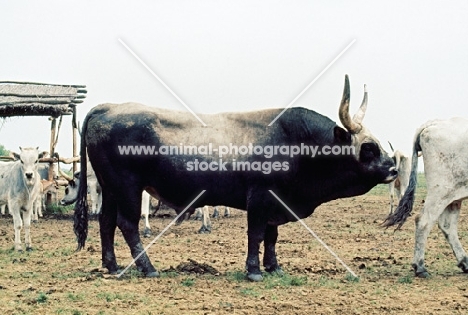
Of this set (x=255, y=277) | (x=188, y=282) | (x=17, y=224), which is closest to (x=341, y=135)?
(x=255, y=277)

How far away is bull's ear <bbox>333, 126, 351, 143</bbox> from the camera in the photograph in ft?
29.4

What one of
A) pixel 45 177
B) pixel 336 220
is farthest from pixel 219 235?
pixel 45 177

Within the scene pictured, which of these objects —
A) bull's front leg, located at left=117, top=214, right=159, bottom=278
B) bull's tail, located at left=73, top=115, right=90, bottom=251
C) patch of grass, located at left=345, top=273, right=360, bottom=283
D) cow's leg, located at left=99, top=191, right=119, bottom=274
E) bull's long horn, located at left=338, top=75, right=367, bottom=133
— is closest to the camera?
bull's long horn, located at left=338, top=75, right=367, bottom=133

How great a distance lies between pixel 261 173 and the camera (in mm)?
9039

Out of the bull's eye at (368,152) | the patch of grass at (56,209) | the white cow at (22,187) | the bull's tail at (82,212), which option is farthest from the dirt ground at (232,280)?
the patch of grass at (56,209)

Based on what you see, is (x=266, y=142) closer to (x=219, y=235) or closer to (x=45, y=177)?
(x=219, y=235)

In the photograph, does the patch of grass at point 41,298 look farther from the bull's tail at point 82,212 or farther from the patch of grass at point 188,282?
the bull's tail at point 82,212

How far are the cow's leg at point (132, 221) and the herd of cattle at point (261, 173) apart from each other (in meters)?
0.01

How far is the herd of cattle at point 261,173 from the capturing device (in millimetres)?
9039

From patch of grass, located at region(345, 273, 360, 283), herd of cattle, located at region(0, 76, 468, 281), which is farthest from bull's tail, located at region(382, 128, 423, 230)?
patch of grass, located at region(345, 273, 360, 283)

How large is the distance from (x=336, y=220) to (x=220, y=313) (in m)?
11.2

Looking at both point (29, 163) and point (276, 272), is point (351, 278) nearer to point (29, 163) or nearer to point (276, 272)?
point (276, 272)

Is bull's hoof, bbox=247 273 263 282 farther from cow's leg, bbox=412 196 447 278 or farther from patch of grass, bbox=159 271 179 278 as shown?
cow's leg, bbox=412 196 447 278

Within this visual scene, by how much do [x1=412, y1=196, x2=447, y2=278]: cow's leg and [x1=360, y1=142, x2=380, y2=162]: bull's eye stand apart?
1.05 meters
